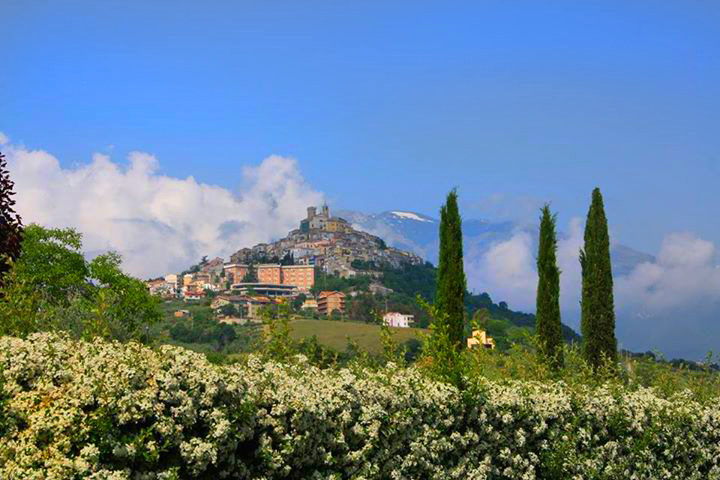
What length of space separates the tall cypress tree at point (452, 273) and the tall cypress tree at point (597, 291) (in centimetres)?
620

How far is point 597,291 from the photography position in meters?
27.7

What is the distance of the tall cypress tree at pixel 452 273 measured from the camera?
21.1 metres

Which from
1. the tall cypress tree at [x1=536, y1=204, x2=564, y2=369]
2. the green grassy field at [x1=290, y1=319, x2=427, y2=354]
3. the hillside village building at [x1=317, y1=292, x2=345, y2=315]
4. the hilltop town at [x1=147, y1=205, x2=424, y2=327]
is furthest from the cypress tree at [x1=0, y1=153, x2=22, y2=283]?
the hilltop town at [x1=147, y1=205, x2=424, y2=327]

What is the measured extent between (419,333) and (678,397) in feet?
15.3

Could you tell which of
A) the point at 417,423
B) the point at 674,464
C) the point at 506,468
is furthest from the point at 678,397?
the point at 417,423

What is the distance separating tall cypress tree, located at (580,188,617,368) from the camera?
27188mm

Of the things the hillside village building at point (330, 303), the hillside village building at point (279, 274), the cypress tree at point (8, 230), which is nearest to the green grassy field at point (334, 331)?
the hillside village building at point (330, 303)

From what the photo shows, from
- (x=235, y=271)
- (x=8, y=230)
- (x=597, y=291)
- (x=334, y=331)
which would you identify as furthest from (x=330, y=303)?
(x=8, y=230)

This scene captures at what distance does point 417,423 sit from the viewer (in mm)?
7645

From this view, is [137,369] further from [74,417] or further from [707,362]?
[707,362]

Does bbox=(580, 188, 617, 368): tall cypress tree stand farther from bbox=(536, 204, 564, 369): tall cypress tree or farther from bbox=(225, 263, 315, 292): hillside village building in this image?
bbox=(225, 263, 315, 292): hillside village building

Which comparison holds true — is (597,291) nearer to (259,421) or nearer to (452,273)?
(452,273)

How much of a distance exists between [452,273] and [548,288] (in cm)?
498

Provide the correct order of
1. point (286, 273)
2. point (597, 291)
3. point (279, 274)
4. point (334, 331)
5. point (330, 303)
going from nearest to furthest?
point (597, 291) → point (334, 331) → point (330, 303) → point (286, 273) → point (279, 274)
